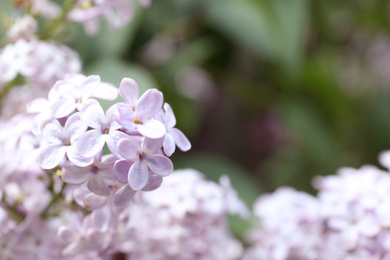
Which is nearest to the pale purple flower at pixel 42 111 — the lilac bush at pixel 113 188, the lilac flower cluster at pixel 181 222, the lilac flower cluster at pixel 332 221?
the lilac bush at pixel 113 188

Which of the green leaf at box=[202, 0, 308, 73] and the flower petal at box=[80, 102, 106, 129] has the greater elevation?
the green leaf at box=[202, 0, 308, 73]

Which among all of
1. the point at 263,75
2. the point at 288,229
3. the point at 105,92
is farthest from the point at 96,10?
the point at 263,75

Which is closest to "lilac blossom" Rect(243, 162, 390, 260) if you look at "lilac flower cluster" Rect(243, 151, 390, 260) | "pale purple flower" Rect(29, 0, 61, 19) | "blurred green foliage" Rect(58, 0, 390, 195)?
"lilac flower cluster" Rect(243, 151, 390, 260)

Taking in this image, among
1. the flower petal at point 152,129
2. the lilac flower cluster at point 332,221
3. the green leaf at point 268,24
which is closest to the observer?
the flower petal at point 152,129

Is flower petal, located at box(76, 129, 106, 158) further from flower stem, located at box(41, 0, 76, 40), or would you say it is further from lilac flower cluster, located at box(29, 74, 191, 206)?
flower stem, located at box(41, 0, 76, 40)

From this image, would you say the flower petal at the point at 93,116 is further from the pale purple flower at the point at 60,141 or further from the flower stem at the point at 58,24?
the flower stem at the point at 58,24

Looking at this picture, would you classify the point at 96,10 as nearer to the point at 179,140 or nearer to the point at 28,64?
the point at 28,64
